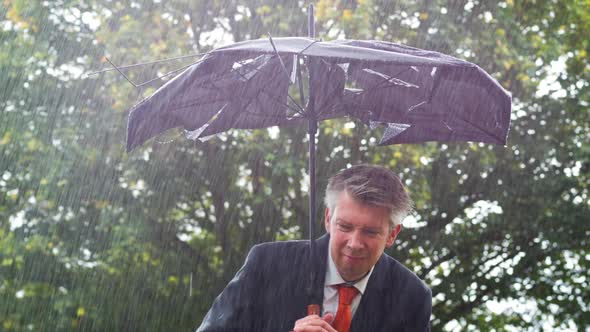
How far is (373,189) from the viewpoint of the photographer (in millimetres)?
3633

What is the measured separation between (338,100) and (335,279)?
99 centimetres

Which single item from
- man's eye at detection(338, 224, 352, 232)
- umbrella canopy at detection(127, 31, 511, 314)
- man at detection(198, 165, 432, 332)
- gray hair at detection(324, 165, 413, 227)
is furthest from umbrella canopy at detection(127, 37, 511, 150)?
man's eye at detection(338, 224, 352, 232)

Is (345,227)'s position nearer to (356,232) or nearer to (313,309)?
(356,232)

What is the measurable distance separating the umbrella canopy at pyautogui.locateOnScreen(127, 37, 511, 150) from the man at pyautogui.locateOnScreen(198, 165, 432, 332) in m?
0.57

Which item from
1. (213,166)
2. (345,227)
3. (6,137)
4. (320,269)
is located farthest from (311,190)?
(6,137)

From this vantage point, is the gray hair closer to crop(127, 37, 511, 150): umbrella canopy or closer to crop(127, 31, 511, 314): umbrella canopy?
crop(127, 31, 511, 314): umbrella canopy

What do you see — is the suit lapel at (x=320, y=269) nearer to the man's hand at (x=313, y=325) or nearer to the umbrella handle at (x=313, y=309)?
the umbrella handle at (x=313, y=309)

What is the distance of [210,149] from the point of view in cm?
1254

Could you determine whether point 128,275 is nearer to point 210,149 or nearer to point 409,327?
point 210,149

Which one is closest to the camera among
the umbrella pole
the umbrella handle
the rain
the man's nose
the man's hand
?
the man's hand

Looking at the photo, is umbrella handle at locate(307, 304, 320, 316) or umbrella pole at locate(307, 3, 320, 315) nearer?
umbrella handle at locate(307, 304, 320, 316)

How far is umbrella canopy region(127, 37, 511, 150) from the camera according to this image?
381cm

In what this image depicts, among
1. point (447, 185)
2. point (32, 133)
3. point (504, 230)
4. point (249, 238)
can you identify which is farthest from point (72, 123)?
point (504, 230)

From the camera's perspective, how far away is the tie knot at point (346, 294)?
384cm
